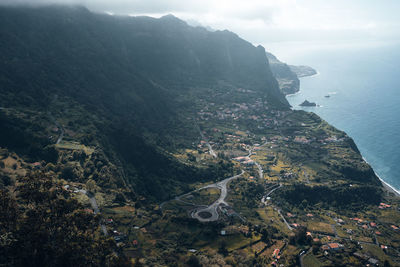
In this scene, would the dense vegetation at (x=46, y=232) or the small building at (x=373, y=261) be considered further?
the small building at (x=373, y=261)

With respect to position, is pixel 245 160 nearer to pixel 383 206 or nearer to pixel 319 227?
pixel 319 227

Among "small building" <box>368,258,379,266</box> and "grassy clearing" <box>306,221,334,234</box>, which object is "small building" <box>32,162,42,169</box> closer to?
"grassy clearing" <box>306,221,334,234</box>

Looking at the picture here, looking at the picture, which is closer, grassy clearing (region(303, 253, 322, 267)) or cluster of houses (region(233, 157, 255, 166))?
grassy clearing (region(303, 253, 322, 267))

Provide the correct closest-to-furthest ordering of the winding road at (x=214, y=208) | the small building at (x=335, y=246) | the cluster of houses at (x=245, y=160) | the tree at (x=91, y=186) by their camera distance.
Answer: the small building at (x=335, y=246), the tree at (x=91, y=186), the winding road at (x=214, y=208), the cluster of houses at (x=245, y=160)

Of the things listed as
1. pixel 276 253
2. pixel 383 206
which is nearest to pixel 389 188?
pixel 383 206

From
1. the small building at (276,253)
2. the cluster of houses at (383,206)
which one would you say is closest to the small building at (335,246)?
the small building at (276,253)

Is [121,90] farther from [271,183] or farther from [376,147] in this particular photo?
[376,147]

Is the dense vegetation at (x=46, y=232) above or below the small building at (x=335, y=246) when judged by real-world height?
above

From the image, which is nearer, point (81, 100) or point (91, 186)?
point (91, 186)

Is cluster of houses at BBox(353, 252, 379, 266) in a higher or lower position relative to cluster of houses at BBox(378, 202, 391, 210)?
higher

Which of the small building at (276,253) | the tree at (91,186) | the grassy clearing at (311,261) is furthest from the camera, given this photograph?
the tree at (91,186)

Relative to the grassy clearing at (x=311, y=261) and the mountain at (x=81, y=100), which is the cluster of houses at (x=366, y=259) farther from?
the mountain at (x=81, y=100)

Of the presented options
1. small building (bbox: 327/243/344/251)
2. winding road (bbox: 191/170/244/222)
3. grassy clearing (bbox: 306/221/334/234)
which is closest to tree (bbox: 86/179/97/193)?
winding road (bbox: 191/170/244/222)
